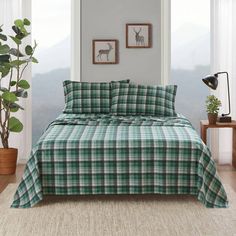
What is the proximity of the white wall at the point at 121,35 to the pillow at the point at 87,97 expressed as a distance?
1.67 feet

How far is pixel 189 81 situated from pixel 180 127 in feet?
11.2

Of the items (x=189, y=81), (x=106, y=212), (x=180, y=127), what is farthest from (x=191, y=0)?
(x=106, y=212)

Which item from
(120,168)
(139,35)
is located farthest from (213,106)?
(120,168)

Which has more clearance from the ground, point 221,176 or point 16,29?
point 16,29

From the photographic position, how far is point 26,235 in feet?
12.0

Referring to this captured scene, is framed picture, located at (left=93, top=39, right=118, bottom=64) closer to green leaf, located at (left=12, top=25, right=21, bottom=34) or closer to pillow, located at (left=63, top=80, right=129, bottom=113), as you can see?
pillow, located at (left=63, top=80, right=129, bottom=113)

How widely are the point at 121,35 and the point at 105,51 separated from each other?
0.87 feet

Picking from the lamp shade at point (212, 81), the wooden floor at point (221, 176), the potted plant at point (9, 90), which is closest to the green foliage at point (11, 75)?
the potted plant at point (9, 90)

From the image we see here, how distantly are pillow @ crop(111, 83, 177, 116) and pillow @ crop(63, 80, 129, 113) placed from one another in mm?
90

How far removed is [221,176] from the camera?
18.5 ft

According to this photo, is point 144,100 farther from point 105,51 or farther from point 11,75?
point 11,75

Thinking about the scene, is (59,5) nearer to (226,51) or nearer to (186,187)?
(226,51)

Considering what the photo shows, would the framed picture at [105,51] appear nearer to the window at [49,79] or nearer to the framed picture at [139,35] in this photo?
the framed picture at [139,35]

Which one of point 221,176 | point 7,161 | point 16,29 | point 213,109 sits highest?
point 16,29
